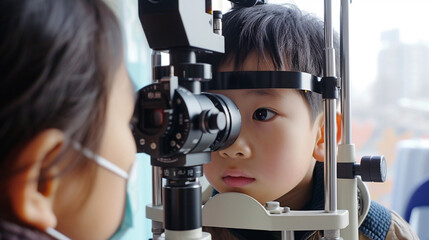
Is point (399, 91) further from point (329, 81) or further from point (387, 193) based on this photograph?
point (329, 81)

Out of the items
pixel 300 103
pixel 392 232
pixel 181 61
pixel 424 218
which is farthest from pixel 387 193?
pixel 181 61

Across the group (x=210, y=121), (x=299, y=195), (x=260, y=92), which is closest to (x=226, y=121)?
(x=210, y=121)

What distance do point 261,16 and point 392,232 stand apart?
0.47m

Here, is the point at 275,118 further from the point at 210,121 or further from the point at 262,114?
the point at 210,121

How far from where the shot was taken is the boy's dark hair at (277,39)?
0.83 meters

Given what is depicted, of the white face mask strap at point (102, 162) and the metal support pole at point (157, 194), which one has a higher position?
the white face mask strap at point (102, 162)

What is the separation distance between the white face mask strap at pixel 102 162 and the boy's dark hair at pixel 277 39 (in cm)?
35

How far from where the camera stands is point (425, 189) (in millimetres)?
1220

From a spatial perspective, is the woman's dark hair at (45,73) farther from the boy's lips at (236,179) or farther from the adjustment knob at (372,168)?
the adjustment knob at (372,168)

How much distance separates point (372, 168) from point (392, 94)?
1367 mm

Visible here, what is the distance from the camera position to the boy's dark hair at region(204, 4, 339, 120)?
2.71 feet

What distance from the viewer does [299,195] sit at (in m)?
0.95

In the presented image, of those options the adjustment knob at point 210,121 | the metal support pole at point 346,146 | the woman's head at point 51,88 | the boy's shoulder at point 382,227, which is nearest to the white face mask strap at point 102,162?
the woman's head at point 51,88

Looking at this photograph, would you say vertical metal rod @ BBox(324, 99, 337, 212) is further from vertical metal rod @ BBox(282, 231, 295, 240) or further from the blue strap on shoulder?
the blue strap on shoulder
